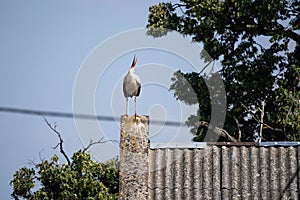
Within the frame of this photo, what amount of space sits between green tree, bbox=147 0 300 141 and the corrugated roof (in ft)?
25.9

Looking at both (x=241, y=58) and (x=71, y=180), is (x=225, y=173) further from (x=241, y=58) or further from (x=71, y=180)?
(x=241, y=58)

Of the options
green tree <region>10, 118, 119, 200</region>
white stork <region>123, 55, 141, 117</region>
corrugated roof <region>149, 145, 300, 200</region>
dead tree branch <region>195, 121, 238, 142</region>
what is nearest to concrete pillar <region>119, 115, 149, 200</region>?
corrugated roof <region>149, 145, 300, 200</region>

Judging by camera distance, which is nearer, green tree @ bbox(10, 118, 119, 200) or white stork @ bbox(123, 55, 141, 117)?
white stork @ bbox(123, 55, 141, 117)

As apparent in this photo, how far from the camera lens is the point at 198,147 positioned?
5.89 m

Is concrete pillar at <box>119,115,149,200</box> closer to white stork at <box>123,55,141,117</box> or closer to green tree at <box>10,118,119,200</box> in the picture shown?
white stork at <box>123,55,141,117</box>

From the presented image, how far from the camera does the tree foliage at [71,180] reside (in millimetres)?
9070

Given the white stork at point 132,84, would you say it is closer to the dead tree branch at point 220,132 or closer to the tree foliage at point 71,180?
the tree foliage at point 71,180

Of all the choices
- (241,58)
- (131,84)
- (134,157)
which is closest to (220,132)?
(241,58)

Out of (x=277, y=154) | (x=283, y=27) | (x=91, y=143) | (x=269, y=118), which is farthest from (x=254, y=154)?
(x=283, y=27)

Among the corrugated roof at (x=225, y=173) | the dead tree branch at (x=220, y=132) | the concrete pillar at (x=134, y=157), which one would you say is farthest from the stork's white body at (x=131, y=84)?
the dead tree branch at (x=220, y=132)

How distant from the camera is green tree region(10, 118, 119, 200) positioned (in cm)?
907

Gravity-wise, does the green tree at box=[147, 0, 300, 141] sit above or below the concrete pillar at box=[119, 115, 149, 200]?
above

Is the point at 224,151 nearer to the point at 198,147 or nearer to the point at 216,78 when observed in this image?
the point at 198,147

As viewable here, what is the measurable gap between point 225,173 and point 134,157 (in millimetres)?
956
